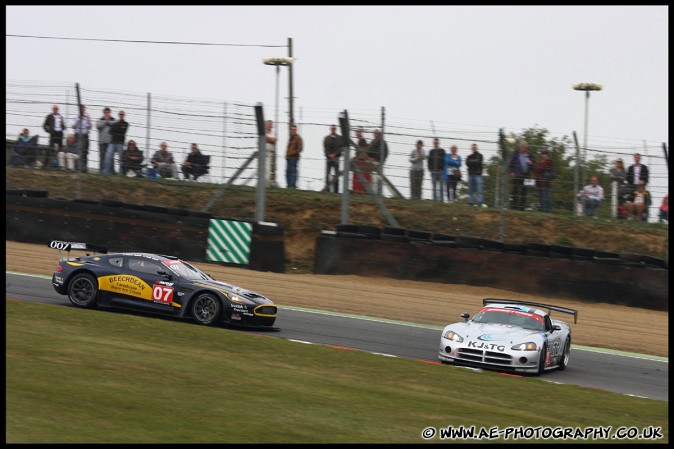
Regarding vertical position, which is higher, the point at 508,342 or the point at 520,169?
the point at 520,169

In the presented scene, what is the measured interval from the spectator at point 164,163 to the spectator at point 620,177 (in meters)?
10.1

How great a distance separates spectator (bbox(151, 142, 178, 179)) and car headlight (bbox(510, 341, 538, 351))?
11.9m

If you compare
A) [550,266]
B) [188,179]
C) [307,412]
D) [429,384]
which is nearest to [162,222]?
[188,179]

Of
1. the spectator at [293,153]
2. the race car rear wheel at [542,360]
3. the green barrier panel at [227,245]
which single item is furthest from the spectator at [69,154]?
the race car rear wheel at [542,360]

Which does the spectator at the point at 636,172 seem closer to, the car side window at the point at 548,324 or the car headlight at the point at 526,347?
the car side window at the point at 548,324

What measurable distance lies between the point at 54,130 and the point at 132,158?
1978 millimetres

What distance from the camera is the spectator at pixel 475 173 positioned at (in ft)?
71.9

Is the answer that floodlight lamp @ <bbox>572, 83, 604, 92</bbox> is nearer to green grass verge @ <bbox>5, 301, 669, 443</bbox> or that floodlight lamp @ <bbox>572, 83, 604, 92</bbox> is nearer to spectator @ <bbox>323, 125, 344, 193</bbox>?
spectator @ <bbox>323, 125, 344, 193</bbox>

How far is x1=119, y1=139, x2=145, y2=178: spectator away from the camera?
76.7ft

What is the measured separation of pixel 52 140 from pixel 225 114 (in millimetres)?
4621

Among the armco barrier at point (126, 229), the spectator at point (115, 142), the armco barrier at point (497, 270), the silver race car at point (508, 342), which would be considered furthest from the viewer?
the spectator at point (115, 142)

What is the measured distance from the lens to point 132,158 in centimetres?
2347

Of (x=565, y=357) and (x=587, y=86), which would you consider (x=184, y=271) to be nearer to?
(x=565, y=357)

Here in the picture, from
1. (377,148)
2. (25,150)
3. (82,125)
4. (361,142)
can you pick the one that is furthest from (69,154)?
(377,148)
